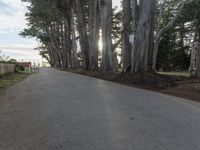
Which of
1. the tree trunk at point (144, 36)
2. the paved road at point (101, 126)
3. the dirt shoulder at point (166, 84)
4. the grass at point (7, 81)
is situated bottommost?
the grass at point (7, 81)

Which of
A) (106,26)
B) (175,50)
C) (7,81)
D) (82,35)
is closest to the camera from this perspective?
(7,81)

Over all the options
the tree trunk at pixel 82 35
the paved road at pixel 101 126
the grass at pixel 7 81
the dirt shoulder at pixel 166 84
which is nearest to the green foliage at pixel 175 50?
the tree trunk at pixel 82 35

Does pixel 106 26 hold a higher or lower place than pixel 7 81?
higher

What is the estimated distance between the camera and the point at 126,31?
1252cm

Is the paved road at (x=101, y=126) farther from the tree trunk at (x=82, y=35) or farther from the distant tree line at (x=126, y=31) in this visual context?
the tree trunk at (x=82, y=35)

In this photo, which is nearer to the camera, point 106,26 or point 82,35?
point 106,26

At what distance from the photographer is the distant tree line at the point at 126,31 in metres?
10.7

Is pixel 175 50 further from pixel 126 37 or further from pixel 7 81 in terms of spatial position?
pixel 7 81

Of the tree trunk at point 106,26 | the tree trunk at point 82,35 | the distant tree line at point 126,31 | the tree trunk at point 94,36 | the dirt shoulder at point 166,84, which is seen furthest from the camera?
the tree trunk at point 82,35

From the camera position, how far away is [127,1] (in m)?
12.7

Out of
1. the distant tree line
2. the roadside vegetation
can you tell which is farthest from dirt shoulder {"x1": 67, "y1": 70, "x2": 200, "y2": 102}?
the distant tree line

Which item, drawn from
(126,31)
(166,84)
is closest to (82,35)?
(126,31)

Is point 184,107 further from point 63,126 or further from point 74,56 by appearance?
point 74,56

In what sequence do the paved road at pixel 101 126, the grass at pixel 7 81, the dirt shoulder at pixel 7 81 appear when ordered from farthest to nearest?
the grass at pixel 7 81, the dirt shoulder at pixel 7 81, the paved road at pixel 101 126
